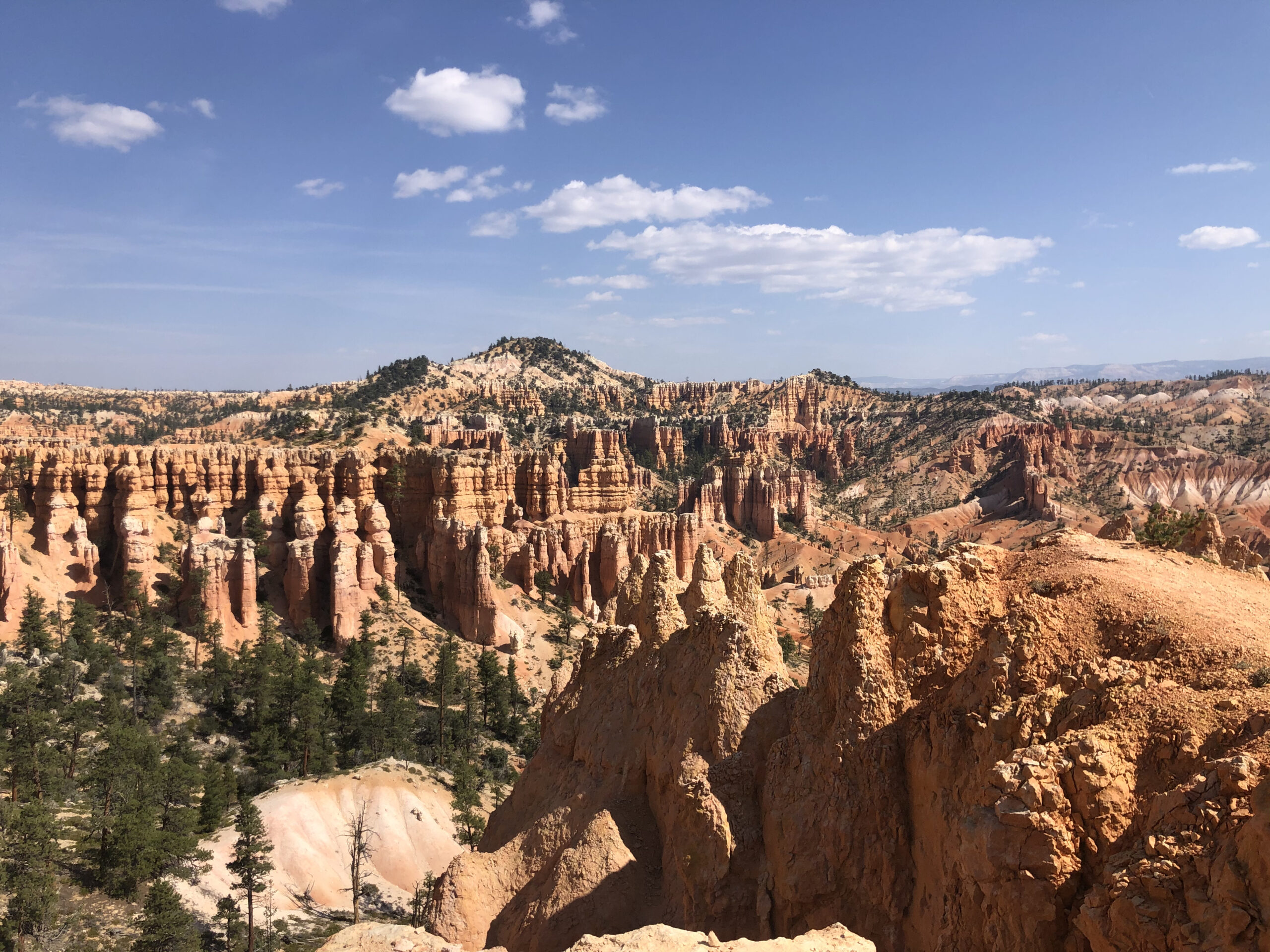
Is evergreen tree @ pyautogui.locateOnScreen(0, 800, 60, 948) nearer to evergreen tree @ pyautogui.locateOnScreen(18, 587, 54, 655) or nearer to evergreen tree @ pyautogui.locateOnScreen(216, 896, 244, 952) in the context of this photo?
evergreen tree @ pyautogui.locateOnScreen(216, 896, 244, 952)

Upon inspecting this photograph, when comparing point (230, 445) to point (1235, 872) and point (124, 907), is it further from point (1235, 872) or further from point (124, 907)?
point (1235, 872)

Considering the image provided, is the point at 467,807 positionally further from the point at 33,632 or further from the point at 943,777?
the point at 943,777

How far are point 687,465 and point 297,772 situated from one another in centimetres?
10529

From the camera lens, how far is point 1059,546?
13.2 meters

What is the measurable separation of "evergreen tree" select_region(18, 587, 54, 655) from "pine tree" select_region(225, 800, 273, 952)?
21.0m

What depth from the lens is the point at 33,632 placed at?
137ft

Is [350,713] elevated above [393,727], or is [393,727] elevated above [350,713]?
[350,713]

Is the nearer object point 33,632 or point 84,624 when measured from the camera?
point 33,632

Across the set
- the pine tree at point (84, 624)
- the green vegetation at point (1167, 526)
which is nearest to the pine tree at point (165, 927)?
the pine tree at point (84, 624)

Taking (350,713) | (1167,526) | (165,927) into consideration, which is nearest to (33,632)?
(350,713)

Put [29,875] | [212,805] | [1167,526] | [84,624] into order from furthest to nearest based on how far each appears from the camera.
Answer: [84,624], [212,805], [1167,526], [29,875]

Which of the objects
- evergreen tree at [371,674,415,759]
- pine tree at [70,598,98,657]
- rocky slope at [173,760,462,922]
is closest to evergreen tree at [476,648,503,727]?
evergreen tree at [371,674,415,759]

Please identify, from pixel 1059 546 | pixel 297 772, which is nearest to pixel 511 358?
pixel 297 772

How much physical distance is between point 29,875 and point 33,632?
2191cm
